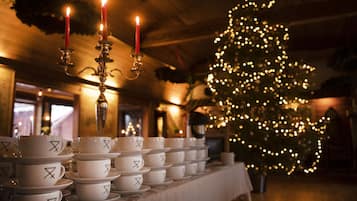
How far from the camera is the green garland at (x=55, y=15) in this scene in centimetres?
305

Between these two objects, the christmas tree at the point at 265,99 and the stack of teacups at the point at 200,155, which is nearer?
the stack of teacups at the point at 200,155

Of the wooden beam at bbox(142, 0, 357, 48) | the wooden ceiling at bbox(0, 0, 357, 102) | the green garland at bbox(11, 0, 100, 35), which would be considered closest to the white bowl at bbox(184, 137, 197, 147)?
the green garland at bbox(11, 0, 100, 35)

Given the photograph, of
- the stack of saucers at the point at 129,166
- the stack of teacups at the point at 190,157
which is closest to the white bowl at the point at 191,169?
the stack of teacups at the point at 190,157

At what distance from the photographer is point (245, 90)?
4770 mm

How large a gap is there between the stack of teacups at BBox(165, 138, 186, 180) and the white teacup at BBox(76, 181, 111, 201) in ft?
1.93

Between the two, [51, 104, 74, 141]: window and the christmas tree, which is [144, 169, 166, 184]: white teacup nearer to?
the christmas tree

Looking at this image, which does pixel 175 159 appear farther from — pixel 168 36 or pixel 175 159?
pixel 168 36

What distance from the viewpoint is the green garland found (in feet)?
10.00

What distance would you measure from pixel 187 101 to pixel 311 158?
12.5 ft

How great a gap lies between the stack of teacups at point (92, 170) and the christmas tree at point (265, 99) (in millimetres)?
3884

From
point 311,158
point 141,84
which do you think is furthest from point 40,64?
point 311,158

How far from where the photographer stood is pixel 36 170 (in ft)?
2.95

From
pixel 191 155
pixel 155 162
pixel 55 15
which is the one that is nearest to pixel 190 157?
pixel 191 155

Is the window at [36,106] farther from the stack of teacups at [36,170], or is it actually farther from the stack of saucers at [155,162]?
the stack of teacups at [36,170]
